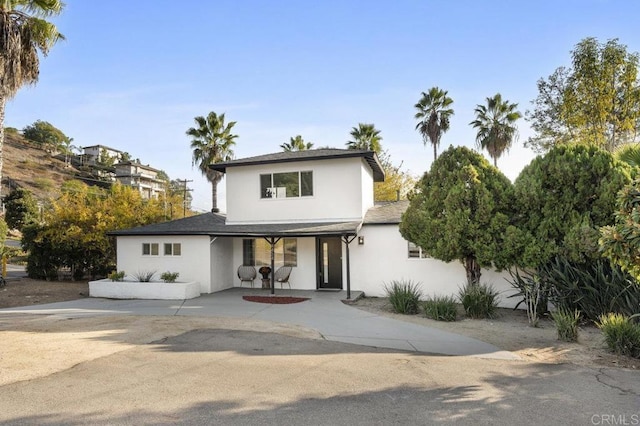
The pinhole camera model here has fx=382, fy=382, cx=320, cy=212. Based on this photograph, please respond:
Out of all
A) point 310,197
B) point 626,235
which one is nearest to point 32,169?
point 310,197

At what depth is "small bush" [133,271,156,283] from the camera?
1528 cm

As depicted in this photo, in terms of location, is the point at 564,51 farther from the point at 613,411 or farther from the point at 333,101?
the point at 613,411

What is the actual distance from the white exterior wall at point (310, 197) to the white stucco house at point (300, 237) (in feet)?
0.14

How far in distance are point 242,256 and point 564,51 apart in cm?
1847

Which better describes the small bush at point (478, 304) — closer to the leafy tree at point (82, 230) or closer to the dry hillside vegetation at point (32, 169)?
the leafy tree at point (82, 230)

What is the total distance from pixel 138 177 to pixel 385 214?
73630mm

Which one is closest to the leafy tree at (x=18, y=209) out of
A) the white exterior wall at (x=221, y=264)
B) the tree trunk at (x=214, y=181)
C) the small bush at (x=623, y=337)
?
the tree trunk at (x=214, y=181)

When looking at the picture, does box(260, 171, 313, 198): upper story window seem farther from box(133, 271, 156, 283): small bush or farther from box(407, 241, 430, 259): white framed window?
box(133, 271, 156, 283): small bush

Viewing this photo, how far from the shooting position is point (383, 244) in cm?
1468

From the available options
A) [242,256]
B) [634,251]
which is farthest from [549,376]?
[242,256]

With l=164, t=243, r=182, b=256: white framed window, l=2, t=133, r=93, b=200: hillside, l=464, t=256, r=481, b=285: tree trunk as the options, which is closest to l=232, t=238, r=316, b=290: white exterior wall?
l=164, t=243, r=182, b=256: white framed window

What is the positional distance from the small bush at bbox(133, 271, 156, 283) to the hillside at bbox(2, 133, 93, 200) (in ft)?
182

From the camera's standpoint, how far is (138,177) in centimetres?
7750

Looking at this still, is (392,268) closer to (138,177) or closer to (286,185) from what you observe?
(286,185)
